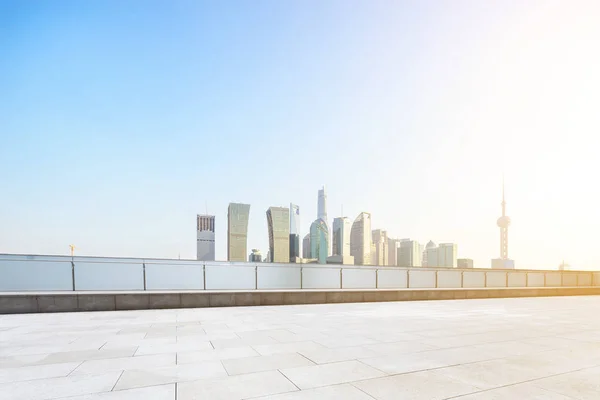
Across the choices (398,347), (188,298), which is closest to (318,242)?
(188,298)

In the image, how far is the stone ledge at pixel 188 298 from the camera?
9595 millimetres

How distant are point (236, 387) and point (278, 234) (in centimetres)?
14675

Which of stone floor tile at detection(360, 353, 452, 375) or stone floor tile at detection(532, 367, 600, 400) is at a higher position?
stone floor tile at detection(532, 367, 600, 400)

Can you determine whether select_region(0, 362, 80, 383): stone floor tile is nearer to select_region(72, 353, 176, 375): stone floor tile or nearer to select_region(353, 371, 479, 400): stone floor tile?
select_region(72, 353, 176, 375): stone floor tile

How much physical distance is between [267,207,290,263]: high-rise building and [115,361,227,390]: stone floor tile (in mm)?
124365

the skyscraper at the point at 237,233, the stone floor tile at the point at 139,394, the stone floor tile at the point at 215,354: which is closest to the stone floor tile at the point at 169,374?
the stone floor tile at the point at 139,394

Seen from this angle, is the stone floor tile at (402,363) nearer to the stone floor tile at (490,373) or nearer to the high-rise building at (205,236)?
the stone floor tile at (490,373)

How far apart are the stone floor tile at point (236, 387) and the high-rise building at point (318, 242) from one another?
135598 millimetres

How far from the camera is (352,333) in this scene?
7.05m

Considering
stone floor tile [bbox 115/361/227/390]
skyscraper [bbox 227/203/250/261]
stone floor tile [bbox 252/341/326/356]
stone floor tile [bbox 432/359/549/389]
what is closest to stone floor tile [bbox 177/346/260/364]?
stone floor tile [bbox 252/341/326/356]

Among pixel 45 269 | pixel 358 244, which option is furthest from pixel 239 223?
pixel 45 269

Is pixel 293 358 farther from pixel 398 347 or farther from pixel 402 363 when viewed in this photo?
pixel 398 347

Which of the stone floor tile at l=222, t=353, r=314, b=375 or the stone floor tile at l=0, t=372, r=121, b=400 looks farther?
the stone floor tile at l=222, t=353, r=314, b=375

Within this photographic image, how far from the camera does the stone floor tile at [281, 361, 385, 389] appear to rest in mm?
4043
